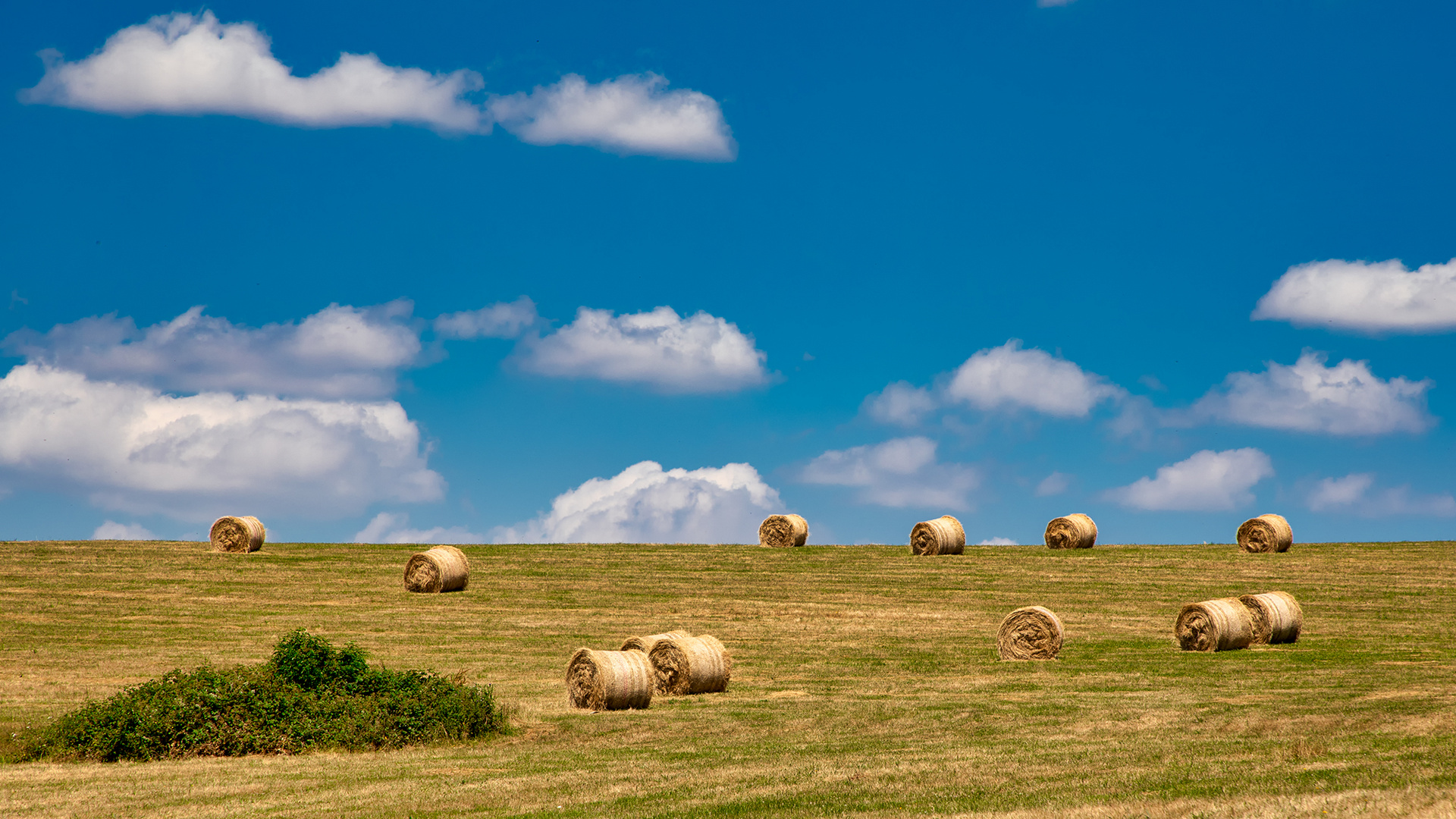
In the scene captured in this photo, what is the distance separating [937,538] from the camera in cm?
4956

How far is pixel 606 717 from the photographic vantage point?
24.2m

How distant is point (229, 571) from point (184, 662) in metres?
13.5

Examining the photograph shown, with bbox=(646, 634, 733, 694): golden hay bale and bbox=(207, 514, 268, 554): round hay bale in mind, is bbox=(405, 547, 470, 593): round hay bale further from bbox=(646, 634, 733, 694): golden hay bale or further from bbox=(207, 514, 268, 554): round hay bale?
bbox=(646, 634, 733, 694): golden hay bale

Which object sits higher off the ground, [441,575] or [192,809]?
[441,575]

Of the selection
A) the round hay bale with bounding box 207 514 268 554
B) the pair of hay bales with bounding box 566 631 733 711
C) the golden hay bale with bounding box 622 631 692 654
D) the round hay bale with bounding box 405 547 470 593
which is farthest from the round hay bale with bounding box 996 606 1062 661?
the round hay bale with bounding box 207 514 268 554

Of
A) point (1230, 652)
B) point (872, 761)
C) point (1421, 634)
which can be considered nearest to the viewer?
point (872, 761)

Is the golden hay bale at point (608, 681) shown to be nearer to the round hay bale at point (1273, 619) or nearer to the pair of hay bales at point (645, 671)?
the pair of hay bales at point (645, 671)

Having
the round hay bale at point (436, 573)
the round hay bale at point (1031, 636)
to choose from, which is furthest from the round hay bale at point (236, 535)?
the round hay bale at point (1031, 636)

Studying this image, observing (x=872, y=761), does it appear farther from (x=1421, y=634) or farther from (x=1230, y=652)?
(x=1421, y=634)

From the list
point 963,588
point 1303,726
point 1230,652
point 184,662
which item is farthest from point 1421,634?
point 184,662

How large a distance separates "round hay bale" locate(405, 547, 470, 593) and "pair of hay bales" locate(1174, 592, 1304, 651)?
22.4 meters

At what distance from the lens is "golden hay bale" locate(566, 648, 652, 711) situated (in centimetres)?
2519

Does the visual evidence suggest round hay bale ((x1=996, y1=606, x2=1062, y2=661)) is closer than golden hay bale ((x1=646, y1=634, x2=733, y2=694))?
No

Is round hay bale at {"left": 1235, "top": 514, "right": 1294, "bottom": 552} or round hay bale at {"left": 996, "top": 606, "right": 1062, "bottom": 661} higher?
round hay bale at {"left": 1235, "top": 514, "right": 1294, "bottom": 552}
